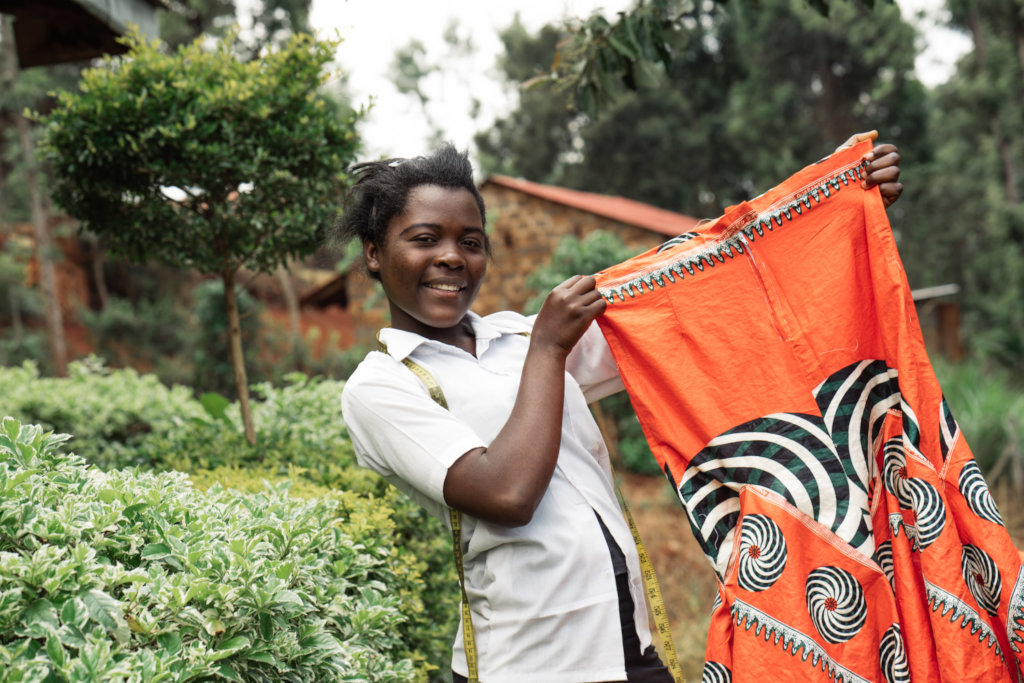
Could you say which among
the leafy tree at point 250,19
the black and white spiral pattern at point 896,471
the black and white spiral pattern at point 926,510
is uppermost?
the leafy tree at point 250,19

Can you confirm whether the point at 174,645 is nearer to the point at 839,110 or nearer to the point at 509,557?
the point at 509,557

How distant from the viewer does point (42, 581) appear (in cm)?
138

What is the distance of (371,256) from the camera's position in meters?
2.15

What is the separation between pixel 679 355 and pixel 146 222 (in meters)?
3.04

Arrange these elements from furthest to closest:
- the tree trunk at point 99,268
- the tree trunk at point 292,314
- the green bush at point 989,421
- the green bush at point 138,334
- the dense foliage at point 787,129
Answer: the tree trunk at point 99,268, the dense foliage at point 787,129, the green bush at point 138,334, the tree trunk at point 292,314, the green bush at point 989,421

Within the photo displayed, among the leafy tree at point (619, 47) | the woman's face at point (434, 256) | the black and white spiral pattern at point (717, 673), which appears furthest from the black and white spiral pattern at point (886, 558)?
the leafy tree at point (619, 47)

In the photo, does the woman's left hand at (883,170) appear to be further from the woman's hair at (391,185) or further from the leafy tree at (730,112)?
the leafy tree at (730,112)

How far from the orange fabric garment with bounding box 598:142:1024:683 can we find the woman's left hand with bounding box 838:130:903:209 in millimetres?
25

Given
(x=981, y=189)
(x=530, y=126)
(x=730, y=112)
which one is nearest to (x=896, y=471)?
(x=981, y=189)

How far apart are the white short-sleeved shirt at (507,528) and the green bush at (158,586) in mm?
325

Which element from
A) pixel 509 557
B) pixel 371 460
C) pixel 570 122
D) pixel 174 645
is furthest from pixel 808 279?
pixel 570 122

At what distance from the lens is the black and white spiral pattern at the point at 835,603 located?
1.70 m

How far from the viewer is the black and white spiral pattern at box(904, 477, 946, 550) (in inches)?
66.4

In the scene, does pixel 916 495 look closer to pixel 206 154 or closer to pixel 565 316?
pixel 565 316
